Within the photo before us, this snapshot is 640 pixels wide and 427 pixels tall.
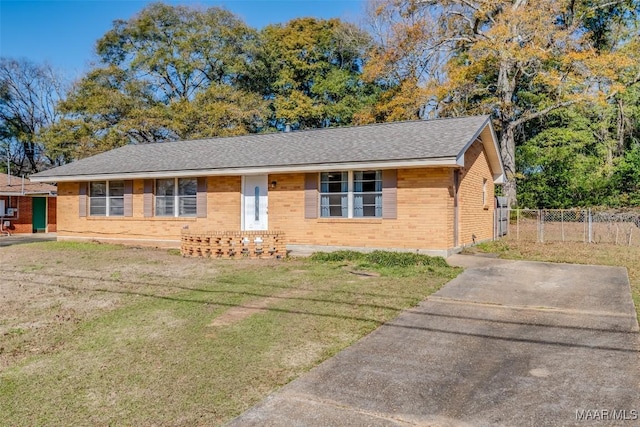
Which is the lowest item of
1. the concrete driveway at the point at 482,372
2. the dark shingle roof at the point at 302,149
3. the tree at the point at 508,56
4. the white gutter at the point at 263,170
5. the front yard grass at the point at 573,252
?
the concrete driveway at the point at 482,372

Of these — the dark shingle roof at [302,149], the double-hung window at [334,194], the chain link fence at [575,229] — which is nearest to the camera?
the dark shingle roof at [302,149]

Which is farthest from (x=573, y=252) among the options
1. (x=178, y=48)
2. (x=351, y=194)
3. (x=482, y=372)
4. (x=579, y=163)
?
(x=178, y=48)

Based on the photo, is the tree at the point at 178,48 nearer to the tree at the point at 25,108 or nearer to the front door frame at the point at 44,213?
the tree at the point at 25,108

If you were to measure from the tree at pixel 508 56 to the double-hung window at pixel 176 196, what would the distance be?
49.6ft

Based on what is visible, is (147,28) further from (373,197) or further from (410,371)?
(410,371)

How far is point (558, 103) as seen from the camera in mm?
22531

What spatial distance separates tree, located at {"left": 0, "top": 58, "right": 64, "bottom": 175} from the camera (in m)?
37.3

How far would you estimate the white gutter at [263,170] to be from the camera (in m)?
11.3

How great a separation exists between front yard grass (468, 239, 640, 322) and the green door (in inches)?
890

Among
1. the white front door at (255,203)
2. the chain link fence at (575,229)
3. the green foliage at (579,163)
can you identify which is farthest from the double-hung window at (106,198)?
the green foliage at (579,163)

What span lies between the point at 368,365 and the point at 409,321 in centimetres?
171

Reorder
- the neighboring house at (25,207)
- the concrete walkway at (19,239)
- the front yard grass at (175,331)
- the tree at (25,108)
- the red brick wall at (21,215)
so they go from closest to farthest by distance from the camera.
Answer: the front yard grass at (175,331)
the concrete walkway at (19,239)
the neighboring house at (25,207)
the red brick wall at (21,215)
the tree at (25,108)

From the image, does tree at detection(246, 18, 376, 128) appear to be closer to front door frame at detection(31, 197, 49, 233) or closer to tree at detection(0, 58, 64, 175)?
front door frame at detection(31, 197, 49, 233)

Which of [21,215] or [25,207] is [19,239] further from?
[25,207]
